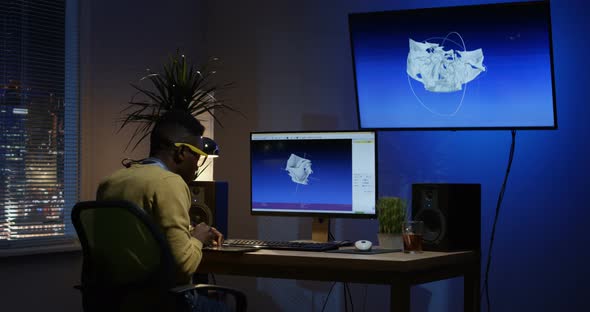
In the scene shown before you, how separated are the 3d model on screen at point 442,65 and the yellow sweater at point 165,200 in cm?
176

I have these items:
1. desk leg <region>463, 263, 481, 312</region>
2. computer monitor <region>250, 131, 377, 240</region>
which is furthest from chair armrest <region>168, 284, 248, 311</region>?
desk leg <region>463, 263, 481, 312</region>

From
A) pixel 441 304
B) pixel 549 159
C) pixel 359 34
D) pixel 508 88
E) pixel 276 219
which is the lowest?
pixel 441 304

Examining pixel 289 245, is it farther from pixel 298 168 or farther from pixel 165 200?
pixel 165 200

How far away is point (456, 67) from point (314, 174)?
2.97 feet

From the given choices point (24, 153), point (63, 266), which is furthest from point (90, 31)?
point (63, 266)

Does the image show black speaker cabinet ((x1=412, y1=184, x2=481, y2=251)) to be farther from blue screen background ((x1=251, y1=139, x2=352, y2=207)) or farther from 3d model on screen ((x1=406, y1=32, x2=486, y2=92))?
3d model on screen ((x1=406, y1=32, x2=486, y2=92))

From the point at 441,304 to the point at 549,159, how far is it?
98 cm

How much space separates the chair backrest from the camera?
248cm

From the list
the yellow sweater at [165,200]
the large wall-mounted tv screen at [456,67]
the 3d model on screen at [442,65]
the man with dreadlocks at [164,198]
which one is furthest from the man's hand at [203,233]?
the 3d model on screen at [442,65]

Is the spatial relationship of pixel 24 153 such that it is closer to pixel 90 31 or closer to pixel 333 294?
pixel 90 31

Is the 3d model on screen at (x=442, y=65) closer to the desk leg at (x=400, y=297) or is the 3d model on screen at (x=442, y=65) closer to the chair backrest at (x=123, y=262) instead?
the desk leg at (x=400, y=297)

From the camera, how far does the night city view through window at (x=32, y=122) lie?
4008 millimetres

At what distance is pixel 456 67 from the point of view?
155 inches

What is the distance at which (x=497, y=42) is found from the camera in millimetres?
3814
